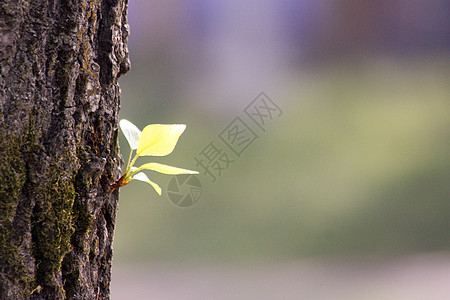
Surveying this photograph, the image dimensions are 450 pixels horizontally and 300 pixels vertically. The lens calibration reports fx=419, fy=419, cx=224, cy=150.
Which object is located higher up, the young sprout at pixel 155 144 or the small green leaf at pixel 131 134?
the small green leaf at pixel 131 134

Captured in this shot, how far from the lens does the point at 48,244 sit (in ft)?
1.06

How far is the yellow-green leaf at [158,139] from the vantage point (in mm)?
376

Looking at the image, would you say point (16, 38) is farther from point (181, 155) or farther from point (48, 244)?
point (181, 155)

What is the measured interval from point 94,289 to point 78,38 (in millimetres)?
213

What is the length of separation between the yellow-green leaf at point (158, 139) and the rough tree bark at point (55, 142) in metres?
0.03

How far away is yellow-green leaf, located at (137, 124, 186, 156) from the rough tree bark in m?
0.03

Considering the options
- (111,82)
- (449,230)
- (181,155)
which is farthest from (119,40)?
(449,230)

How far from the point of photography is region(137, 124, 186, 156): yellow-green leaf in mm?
376

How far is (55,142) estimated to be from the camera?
0.32 metres

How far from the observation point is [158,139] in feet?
1.24

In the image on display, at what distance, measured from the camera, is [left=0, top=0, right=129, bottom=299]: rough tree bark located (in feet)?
1.00

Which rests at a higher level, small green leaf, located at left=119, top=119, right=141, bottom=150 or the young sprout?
small green leaf, located at left=119, top=119, right=141, bottom=150

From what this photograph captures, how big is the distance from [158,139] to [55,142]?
0.30ft

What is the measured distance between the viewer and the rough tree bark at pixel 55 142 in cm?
30
